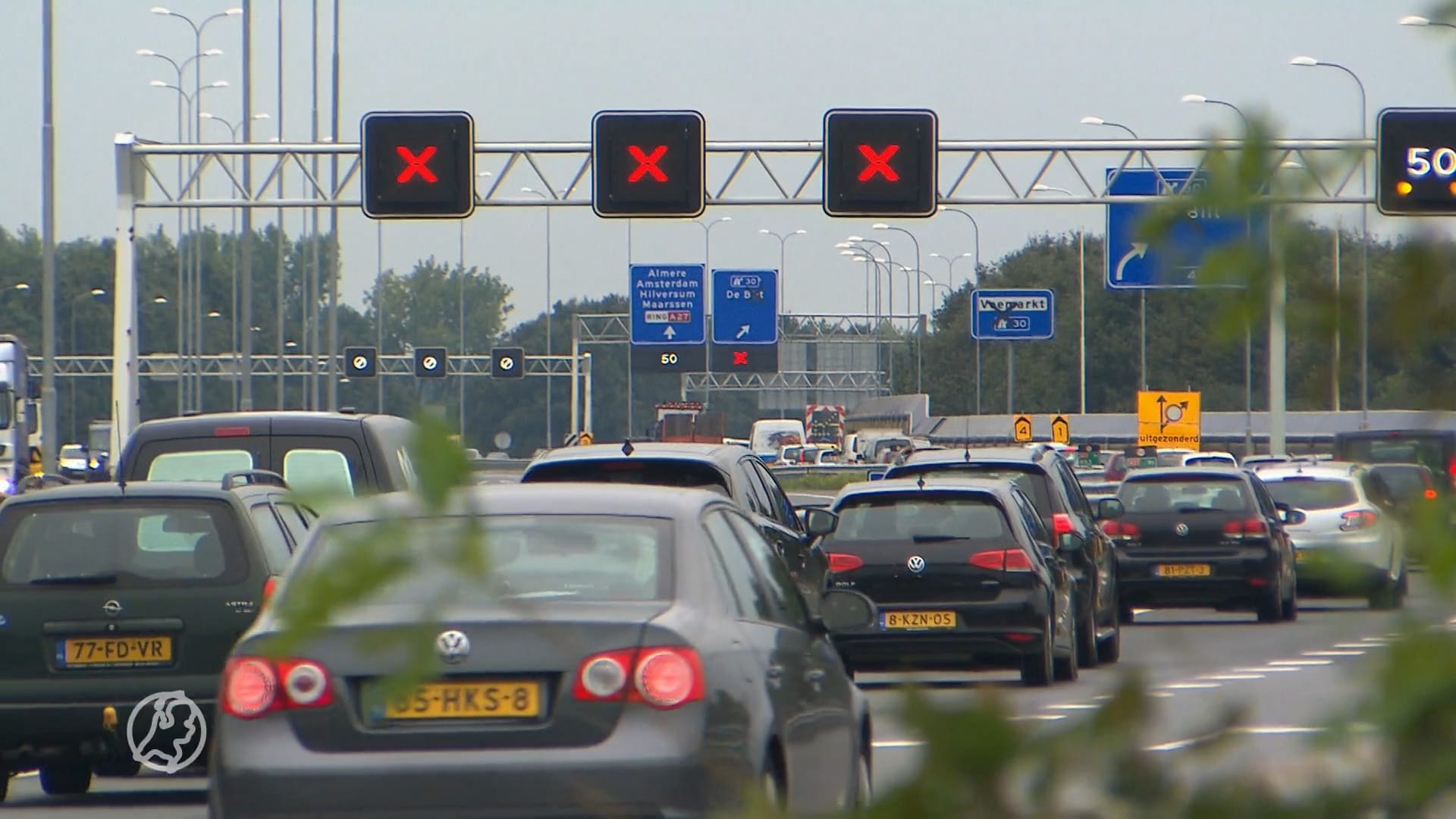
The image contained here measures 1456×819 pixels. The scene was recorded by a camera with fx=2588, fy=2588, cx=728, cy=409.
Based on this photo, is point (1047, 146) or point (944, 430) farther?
point (944, 430)

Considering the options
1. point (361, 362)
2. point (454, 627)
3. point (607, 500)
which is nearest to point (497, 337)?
point (361, 362)

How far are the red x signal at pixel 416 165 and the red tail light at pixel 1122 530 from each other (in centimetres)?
1025

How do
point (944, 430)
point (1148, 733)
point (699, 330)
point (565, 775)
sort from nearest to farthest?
point (1148, 733) < point (565, 775) < point (699, 330) < point (944, 430)

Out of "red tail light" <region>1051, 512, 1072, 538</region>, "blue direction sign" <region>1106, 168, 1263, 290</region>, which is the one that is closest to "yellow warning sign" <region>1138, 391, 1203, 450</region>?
"red tail light" <region>1051, 512, 1072, 538</region>

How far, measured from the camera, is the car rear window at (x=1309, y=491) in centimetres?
2622

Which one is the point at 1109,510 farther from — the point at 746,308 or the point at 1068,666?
the point at 746,308

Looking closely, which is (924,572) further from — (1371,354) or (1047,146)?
(1047,146)

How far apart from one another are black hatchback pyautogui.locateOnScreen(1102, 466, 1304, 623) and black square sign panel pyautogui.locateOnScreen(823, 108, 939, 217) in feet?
23.3

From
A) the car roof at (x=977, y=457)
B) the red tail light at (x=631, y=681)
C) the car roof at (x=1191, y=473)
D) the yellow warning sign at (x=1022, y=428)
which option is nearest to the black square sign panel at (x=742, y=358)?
the yellow warning sign at (x=1022, y=428)

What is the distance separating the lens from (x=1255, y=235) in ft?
7.23

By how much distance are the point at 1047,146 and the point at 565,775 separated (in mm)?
28679

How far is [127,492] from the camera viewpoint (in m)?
11.1

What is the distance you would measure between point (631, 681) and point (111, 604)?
17.4 ft

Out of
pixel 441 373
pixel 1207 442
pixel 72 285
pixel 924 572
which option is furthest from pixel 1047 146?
pixel 72 285
